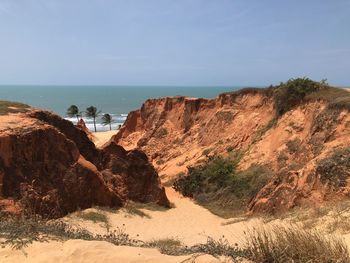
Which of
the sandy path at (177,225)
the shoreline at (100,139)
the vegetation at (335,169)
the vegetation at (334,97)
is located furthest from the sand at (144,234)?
the shoreline at (100,139)

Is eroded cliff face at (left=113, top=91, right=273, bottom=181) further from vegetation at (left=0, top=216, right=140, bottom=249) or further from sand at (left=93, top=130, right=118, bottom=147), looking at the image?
vegetation at (left=0, top=216, right=140, bottom=249)

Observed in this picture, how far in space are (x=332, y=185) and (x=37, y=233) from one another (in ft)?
31.9

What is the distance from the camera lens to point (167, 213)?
18562 mm

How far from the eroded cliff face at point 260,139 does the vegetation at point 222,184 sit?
968 millimetres

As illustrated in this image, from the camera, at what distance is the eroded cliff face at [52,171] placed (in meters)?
13.6

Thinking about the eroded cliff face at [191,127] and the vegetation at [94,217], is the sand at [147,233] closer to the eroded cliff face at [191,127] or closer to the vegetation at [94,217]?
the vegetation at [94,217]

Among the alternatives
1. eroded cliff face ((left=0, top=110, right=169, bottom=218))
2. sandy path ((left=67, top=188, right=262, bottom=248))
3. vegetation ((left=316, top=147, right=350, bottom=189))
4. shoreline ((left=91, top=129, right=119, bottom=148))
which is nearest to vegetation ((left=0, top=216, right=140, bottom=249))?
sandy path ((left=67, top=188, right=262, bottom=248))

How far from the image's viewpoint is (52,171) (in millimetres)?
15008

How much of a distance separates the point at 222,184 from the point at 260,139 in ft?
15.6

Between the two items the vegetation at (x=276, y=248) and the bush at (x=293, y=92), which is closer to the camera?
the vegetation at (x=276, y=248)

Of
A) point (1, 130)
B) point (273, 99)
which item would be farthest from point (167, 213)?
point (273, 99)

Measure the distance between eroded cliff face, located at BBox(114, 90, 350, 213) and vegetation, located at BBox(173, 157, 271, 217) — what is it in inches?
38.1

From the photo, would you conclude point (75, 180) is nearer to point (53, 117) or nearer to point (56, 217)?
point (56, 217)

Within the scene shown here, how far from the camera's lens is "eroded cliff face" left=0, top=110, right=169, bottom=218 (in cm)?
1359
